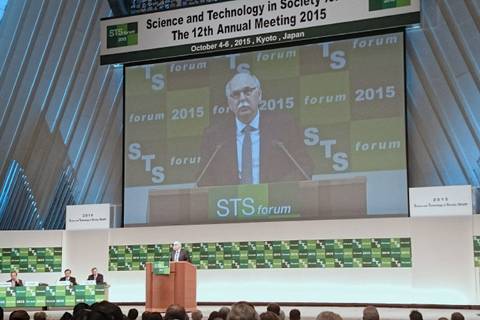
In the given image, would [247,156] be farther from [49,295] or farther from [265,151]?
[49,295]

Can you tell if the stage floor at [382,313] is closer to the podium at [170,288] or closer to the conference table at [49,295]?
the conference table at [49,295]

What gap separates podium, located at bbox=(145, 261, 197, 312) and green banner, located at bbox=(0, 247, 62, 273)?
560cm

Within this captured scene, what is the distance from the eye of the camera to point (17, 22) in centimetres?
1848

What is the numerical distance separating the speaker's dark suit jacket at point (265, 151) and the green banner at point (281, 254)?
1.39 m

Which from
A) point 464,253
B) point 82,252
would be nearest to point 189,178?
point 82,252

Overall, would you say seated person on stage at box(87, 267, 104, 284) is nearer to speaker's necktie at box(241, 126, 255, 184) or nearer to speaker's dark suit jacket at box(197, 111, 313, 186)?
speaker's dark suit jacket at box(197, 111, 313, 186)

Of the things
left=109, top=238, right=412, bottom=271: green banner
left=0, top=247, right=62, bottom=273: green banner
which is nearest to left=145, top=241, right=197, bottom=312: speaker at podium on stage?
left=109, top=238, right=412, bottom=271: green banner

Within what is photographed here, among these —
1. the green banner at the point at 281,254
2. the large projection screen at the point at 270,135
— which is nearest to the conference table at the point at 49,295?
the green banner at the point at 281,254

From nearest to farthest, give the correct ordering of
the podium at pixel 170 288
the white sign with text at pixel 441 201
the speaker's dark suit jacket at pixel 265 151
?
the podium at pixel 170 288
the white sign with text at pixel 441 201
the speaker's dark suit jacket at pixel 265 151

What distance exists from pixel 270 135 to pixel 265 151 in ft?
1.17

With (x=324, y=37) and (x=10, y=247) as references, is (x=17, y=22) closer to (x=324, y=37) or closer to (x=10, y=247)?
(x=10, y=247)

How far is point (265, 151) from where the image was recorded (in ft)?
49.3

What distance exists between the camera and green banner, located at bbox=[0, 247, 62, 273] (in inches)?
646

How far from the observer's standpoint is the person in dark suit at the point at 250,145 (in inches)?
583
